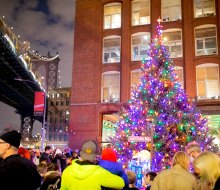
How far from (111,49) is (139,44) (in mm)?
2425

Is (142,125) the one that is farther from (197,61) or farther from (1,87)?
(1,87)

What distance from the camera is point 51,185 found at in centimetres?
559

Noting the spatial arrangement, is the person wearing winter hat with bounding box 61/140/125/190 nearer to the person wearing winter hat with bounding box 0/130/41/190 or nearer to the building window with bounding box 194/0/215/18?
the person wearing winter hat with bounding box 0/130/41/190

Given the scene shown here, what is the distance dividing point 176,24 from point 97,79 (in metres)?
7.73

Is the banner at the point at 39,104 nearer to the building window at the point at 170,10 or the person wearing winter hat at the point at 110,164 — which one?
the building window at the point at 170,10

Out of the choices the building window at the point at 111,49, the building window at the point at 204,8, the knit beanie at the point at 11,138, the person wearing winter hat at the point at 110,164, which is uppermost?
the building window at the point at 204,8

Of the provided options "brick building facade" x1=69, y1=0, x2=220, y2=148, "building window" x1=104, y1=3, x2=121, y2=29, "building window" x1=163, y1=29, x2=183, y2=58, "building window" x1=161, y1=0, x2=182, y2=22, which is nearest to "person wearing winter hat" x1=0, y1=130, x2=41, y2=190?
"brick building facade" x1=69, y1=0, x2=220, y2=148

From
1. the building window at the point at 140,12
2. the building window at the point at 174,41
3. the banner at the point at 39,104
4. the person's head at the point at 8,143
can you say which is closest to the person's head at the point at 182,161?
the person's head at the point at 8,143

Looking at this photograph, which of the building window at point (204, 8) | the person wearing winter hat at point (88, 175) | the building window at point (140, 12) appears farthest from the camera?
the building window at point (140, 12)

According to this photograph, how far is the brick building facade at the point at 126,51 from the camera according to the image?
24.4m

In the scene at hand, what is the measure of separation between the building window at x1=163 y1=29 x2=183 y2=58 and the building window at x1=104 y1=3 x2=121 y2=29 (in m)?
4.33

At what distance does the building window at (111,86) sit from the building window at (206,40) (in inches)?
265

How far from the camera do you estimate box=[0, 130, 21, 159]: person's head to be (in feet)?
12.1

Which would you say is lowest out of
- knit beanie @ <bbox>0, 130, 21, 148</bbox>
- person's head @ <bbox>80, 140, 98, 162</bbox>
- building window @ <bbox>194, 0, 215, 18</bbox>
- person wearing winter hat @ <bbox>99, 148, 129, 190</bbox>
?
person wearing winter hat @ <bbox>99, 148, 129, 190</bbox>
